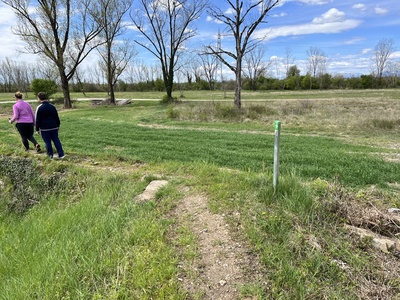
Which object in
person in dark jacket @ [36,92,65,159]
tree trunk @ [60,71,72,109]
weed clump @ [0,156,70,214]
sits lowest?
weed clump @ [0,156,70,214]

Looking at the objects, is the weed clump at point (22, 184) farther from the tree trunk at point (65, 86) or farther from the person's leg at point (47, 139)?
the tree trunk at point (65, 86)

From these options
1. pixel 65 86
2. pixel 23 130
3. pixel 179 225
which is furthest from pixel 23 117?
pixel 65 86

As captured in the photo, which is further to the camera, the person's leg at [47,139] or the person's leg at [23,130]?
the person's leg at [23,130]

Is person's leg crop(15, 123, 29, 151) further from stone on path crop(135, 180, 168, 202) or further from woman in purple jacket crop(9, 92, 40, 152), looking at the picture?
stone on path crop(135, 180, 168, 202)

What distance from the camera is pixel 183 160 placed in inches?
267

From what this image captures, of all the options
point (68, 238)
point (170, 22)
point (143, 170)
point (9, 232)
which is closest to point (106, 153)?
point (143, 170)

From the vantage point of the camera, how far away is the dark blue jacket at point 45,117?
6672mm

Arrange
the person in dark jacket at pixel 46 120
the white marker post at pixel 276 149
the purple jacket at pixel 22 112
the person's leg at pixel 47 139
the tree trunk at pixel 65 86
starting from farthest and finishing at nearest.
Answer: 1. the tree trunk at pixel 65 86
2. the purple jacket at pixel 22 112
3. the person's leg at pixel 47 139
4. the person in dark jacket at pixel 46 120
5. the white marker post at pixel 276 149

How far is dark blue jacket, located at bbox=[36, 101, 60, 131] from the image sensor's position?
21.9 ft

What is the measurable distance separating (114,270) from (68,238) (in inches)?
42.4

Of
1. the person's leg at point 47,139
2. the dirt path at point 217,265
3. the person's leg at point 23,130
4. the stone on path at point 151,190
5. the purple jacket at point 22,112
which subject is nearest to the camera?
the dirt path at point 217,265

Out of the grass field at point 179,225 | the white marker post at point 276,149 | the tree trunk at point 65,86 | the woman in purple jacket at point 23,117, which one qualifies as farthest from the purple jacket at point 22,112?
the tree trunk at point 65,86

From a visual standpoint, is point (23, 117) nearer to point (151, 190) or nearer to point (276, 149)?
point (151, 190)

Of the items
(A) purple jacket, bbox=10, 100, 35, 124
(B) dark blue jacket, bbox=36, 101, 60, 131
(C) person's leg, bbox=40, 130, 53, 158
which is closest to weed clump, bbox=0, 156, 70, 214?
A: (C) person's leg, bbox=40, 130, 53, 158
